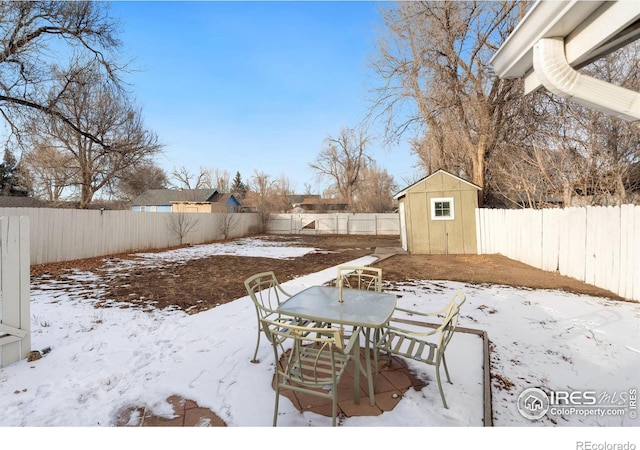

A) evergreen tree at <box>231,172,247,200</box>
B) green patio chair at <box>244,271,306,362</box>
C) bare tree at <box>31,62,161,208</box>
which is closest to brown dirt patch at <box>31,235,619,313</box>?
green patio chair at <box>244,271,306,362</box>

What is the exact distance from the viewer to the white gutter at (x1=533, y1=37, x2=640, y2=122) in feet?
4.99

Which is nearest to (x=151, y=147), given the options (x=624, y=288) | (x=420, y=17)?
(x=420, y=17)

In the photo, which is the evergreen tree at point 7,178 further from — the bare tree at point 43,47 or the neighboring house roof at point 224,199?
the bare tree at point 43,47

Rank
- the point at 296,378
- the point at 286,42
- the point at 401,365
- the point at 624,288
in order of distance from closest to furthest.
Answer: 1. the point at 296,378
2. the point at 401,365
3. the point at 624,288
4. the point at 286,42

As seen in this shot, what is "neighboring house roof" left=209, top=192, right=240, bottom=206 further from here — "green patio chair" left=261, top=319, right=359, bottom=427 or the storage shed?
"green patio chair" left=261, top=319, right=359, bottom=427

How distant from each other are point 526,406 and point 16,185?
98.2ft

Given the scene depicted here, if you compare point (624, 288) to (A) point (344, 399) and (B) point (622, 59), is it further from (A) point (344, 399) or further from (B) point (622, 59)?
(B) point (622, 59)

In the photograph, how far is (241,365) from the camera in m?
2.68

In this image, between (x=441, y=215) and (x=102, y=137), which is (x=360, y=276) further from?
(x=102, y=137)

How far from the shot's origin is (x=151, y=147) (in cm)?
1511

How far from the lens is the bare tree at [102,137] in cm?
1239

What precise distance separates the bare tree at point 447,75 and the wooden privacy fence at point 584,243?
403 cm

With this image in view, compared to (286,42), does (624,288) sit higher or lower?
lower

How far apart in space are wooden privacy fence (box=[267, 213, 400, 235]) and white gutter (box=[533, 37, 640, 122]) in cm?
1944
